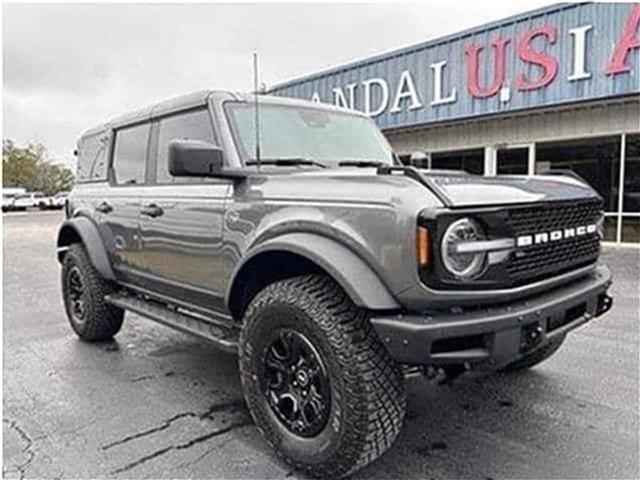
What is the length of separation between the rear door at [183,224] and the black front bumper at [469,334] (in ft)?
4.54

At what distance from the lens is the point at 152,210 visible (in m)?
4.08

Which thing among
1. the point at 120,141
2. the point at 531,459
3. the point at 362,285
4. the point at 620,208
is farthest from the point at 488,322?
the point at 620,208

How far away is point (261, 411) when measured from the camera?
3.01 m

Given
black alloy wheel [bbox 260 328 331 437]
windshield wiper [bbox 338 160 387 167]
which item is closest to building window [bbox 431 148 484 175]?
windshield wiper [bbox 338 160 387 167]

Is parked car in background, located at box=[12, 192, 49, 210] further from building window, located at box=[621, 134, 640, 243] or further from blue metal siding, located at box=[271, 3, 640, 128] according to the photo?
building window, located at box=[621, 134, 640, 243]

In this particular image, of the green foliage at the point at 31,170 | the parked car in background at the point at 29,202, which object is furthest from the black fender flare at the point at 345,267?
the green foliage at the point at 31,170

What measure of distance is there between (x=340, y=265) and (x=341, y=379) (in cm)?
51

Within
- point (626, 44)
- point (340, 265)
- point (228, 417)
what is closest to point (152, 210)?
point (228, 417)

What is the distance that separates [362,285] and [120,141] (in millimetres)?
3258

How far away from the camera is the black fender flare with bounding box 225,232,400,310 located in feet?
8.08

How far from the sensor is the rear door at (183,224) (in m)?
3.48

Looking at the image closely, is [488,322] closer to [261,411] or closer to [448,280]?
[448,280]

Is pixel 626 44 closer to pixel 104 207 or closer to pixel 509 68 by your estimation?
pixel 509 68

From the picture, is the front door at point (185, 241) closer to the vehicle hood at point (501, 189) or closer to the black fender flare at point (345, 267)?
the black fender flare at point (345, 267)
